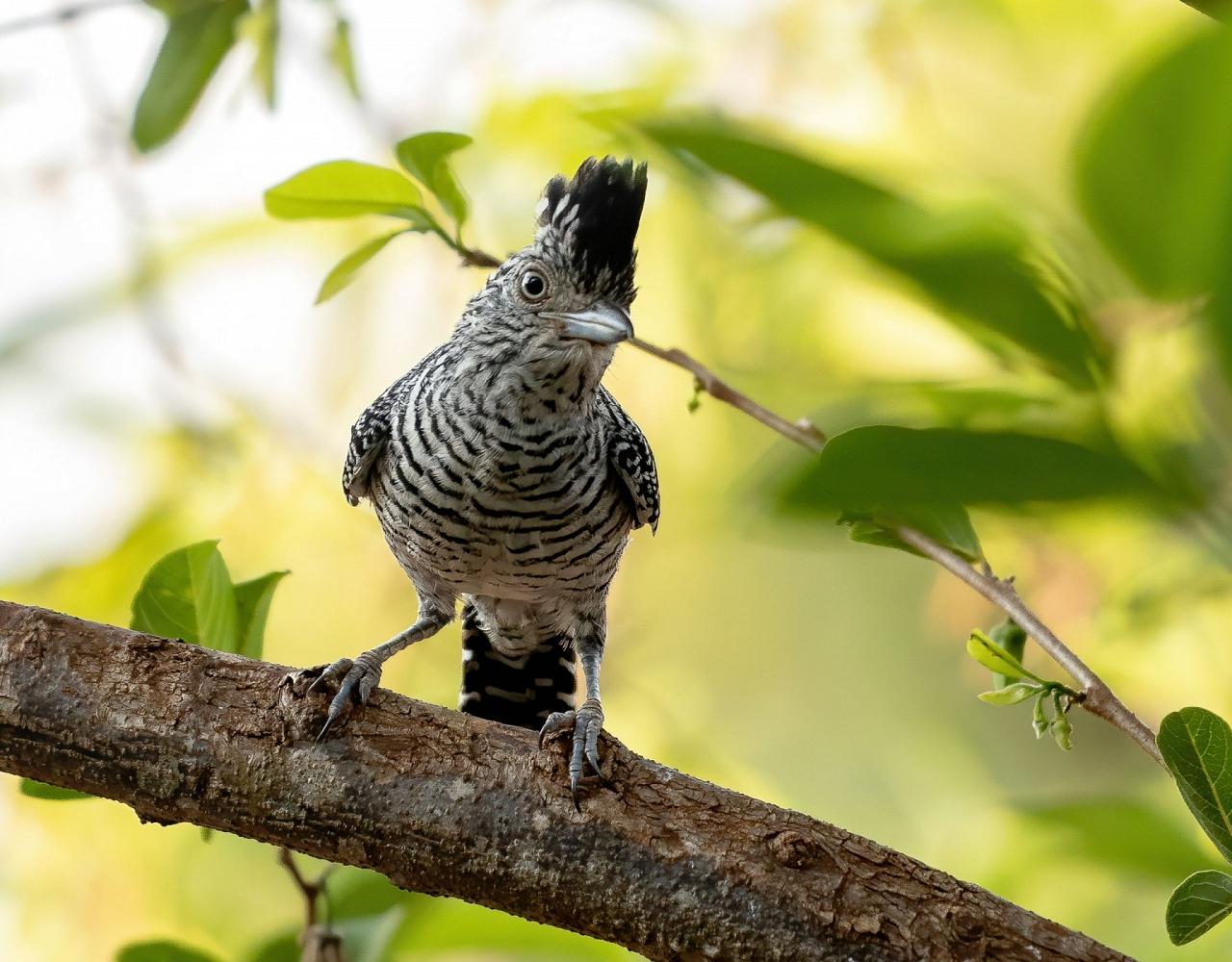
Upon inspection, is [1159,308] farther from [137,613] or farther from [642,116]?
[137,613]

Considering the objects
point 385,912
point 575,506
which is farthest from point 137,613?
point 575,506

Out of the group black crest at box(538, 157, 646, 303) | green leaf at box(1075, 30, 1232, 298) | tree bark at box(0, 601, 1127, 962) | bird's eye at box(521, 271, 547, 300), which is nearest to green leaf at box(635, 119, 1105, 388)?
green leaf at box(1075, 30, 1232, 298)

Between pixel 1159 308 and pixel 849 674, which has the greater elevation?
pixel 849 674

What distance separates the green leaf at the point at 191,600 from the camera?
1962 millimetres

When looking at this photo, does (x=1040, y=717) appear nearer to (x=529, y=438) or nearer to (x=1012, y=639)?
(x=1012, y=639)

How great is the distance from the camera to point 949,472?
545 millimetres

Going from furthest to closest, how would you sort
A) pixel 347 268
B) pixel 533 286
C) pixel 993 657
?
pixel 533 286 → pixel 347 268 → pixel 993 657

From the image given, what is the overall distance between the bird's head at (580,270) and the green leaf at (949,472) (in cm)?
187

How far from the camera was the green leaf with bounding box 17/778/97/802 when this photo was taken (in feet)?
6.21

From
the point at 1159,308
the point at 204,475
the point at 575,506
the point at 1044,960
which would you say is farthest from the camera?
the point at 204,475

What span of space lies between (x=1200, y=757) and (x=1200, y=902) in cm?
A: 16

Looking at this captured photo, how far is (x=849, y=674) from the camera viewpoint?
6797 mm

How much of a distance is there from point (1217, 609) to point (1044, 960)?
1818 mm

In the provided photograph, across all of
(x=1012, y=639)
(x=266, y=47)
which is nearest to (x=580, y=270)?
(x=266, y=47)
